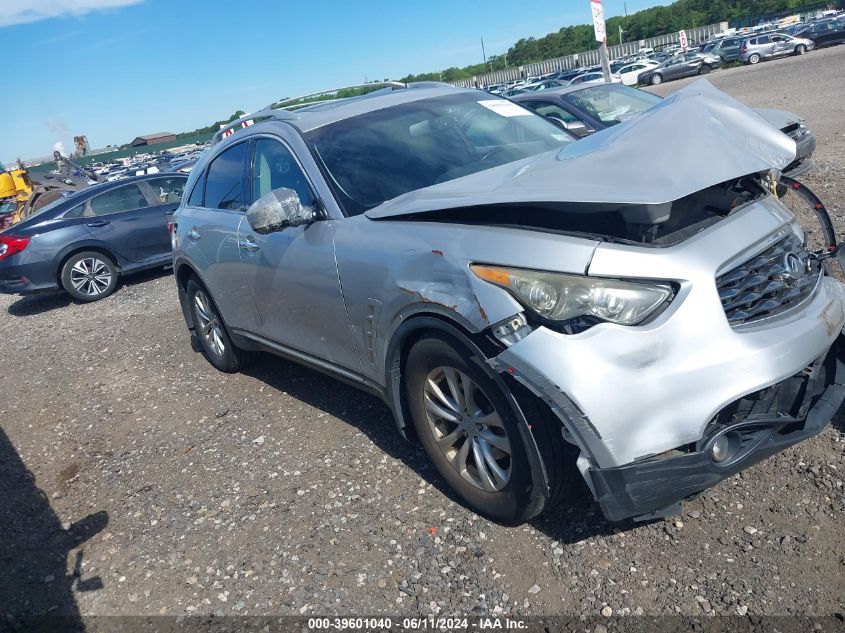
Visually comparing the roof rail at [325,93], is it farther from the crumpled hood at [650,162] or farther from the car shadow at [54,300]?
the car shadow at [54,300]

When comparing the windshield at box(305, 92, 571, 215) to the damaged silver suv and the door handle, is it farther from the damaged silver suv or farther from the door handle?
the door handle

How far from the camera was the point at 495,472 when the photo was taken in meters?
2.98

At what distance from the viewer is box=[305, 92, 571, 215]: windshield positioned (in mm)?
3750

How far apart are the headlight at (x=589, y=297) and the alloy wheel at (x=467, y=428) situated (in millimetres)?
499

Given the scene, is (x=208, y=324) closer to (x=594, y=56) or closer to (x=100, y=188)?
(x=100, y=188)

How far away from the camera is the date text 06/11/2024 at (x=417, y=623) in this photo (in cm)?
262

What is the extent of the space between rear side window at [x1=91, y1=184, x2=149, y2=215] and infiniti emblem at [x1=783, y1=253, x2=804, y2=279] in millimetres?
10365

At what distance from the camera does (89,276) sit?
10.8 meters

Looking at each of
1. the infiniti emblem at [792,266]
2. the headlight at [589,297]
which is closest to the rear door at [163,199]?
the headlight at [589,297]

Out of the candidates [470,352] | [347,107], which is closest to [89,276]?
[347,107]

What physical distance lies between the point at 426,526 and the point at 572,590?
794 millimetres

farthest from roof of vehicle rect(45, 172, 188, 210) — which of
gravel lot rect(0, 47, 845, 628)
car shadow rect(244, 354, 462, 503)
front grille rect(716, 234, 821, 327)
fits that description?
front grille rect(716, 234, 821, 327)

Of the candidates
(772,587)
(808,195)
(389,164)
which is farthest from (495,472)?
(808,195)

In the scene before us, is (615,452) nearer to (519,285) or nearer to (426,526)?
(519,285)
